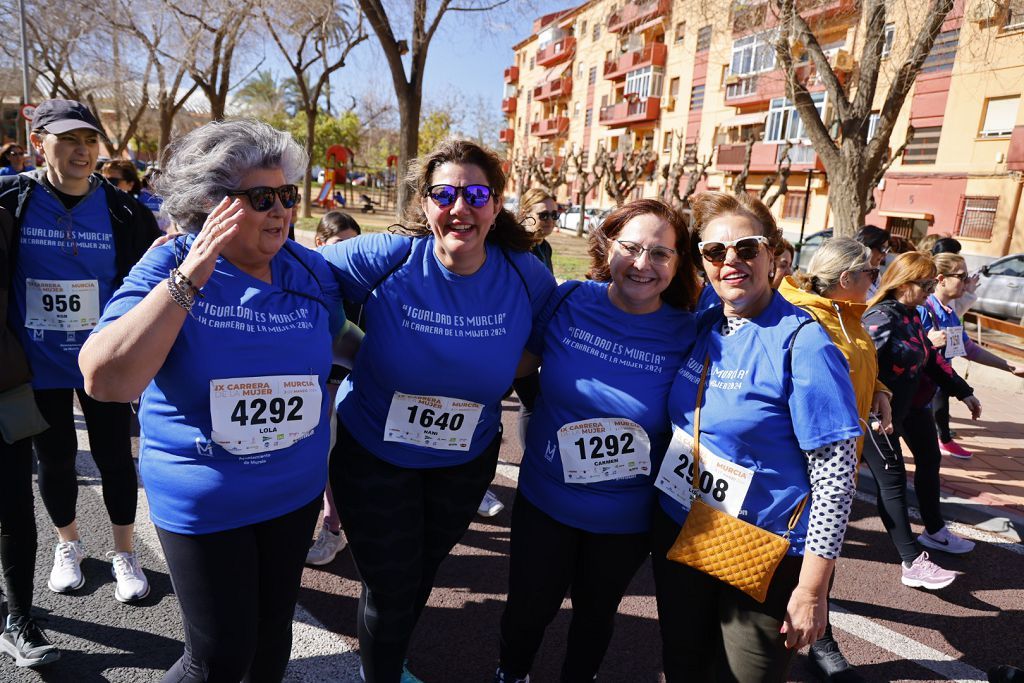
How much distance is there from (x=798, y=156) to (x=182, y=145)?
3170 cm

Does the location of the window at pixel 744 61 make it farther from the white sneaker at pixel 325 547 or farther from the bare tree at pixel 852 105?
the white sneaker at pixel 325 547

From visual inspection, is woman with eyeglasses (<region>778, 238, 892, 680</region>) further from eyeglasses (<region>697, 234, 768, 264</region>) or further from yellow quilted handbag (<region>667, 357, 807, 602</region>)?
yellow quilted handbag (<region>667, 357, 807, 602</region>)

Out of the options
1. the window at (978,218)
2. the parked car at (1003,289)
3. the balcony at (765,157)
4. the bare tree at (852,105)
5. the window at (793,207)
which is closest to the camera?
the bare tree at (852,105)

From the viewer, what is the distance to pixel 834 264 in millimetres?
3314

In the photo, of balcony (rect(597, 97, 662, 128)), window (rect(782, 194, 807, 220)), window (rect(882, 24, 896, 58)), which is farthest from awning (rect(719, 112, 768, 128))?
window (rect(882, 24, 896, 58))

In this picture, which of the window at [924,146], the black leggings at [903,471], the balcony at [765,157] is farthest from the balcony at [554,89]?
the black leggings at [903,471]

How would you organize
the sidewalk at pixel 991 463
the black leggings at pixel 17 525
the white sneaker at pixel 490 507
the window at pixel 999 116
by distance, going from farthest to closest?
the window at pixel 999 116, the sidewalk at pixel 991 463, the white sneaker at pixel 490 507, the black leggings at pixel 17 525

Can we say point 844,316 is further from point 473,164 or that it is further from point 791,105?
point 791,105

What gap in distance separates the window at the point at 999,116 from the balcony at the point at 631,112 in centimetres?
1990

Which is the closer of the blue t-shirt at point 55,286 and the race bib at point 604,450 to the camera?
the race bib at point 604,450

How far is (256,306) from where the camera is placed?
1.87m

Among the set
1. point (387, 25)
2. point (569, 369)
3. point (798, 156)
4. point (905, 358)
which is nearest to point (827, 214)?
point (798, 156)

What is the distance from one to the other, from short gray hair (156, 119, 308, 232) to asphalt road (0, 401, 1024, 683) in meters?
1.90

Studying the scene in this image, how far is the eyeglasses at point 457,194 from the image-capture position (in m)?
2.28
